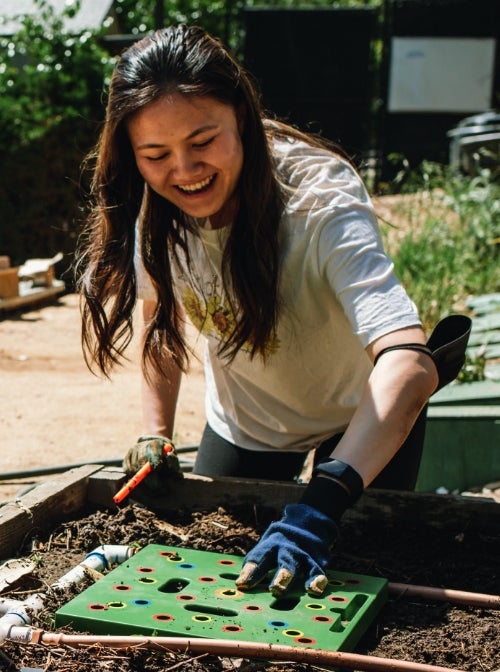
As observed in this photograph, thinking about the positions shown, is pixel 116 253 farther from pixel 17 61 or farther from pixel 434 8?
pixel 434 8

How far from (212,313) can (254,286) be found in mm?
228

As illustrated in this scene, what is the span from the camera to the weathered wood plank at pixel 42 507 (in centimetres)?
213

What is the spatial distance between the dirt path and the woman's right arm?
1.15 metres

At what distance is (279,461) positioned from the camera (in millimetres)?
2621

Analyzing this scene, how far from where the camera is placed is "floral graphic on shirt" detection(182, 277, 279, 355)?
2.39 meters

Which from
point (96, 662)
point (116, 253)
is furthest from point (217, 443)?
point (96, 662)

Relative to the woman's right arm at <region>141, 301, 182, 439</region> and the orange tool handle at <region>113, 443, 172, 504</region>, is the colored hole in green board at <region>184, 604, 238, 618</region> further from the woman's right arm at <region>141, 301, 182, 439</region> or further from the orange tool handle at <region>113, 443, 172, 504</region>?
the woman's right arm at <region>141, 301, 182, 439</region>

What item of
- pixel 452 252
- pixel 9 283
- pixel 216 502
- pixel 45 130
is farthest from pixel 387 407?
pixel 45 130

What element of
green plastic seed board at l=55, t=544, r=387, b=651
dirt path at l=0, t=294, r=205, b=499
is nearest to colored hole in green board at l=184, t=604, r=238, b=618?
green plastic seed board at l=55, t=544, r=387, b=651

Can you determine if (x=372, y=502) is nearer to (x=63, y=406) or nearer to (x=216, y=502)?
(x=216, y=502)

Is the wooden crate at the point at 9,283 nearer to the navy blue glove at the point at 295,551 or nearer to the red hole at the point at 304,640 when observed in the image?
the navy blue glove at the point at 295,551

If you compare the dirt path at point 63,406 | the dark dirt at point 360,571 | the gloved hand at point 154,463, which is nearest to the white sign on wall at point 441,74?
the dirt path at point 63,406

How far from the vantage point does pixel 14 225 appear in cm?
927

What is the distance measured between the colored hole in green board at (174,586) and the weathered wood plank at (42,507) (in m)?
0.40
